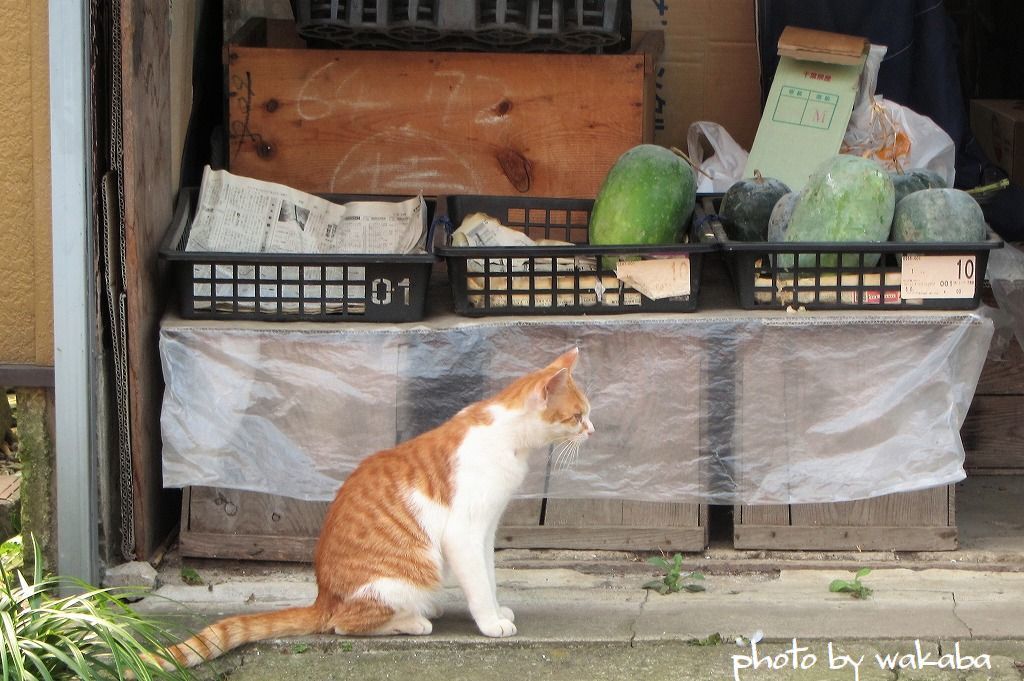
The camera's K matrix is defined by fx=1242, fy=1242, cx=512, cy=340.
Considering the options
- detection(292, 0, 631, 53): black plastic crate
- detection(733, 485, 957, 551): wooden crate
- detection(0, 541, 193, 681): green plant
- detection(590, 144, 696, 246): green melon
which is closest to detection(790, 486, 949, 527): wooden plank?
detection(733, 485, 957, 551): wooden crate

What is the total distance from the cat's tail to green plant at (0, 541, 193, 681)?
94mm

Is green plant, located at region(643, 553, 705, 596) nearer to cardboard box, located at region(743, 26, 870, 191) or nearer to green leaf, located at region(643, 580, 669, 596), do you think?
green leaf, located at region(643, 580, 669, 596)

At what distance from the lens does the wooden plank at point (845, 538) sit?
3717mm

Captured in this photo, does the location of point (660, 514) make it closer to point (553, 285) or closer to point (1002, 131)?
point (553, 285)

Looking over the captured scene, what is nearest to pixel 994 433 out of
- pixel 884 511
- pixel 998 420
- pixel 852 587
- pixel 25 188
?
pixel 998 420

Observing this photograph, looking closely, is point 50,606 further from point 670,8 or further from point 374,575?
point 670,8

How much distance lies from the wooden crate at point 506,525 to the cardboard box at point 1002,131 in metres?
2.30

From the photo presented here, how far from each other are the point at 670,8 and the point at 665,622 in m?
2.58

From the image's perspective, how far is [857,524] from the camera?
3.74 meters

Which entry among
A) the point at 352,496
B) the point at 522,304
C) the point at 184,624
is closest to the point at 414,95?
the point at 522,304

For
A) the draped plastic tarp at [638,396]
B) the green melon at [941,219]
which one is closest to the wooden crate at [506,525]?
the draped plastic tarp at [638,396]

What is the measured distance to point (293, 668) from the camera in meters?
3.08

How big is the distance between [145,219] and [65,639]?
1.27 metres

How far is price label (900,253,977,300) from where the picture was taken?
11.5 ft
